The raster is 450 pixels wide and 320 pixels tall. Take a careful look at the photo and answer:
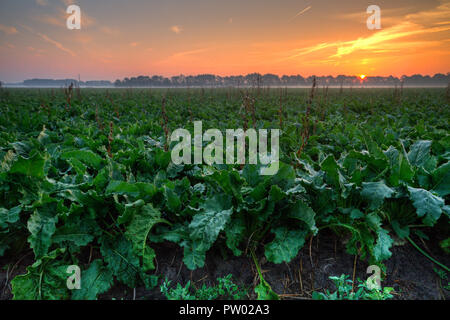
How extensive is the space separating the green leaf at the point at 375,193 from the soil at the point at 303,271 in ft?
1.61

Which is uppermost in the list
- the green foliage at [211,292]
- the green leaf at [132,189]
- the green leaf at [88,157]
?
the green leaf at [88,157]

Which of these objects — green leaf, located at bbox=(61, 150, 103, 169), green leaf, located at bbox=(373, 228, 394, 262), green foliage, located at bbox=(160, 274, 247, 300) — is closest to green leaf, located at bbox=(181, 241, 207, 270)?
green foliage, located at bbox=(160, 274, 247, 300)

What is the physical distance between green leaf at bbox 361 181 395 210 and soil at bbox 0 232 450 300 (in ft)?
1.61

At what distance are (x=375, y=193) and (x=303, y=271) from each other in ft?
2.77

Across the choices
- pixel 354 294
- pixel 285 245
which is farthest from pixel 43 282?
pixel 354 294

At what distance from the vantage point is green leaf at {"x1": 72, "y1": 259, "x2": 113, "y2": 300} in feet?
5.74

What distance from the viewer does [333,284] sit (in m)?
1.92

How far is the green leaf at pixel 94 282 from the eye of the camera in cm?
175

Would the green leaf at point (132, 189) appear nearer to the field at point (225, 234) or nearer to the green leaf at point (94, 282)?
the field at point (225, 234)

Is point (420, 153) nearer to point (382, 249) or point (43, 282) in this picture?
point (382, 249)

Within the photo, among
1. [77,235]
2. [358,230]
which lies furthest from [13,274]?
[358,230]

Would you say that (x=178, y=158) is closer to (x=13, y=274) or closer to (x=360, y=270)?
(x=13, y=274)

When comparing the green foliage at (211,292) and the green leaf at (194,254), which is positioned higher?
the green leaf at (194,254)

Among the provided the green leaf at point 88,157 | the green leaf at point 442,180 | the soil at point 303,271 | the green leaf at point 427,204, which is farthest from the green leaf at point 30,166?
the green leaf at point 442,180
